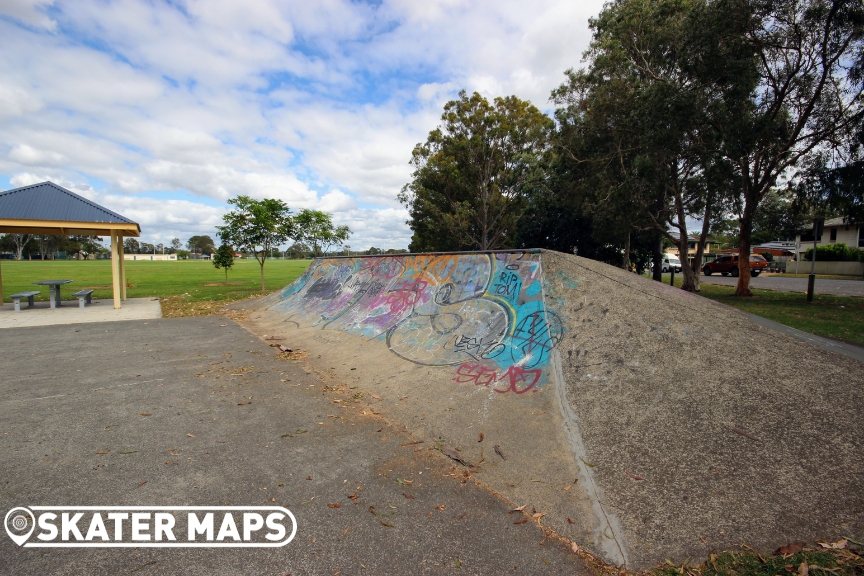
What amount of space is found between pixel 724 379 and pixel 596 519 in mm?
2461

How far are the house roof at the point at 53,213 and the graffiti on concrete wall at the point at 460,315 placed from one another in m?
7.98

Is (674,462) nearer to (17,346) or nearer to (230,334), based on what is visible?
(230,334)

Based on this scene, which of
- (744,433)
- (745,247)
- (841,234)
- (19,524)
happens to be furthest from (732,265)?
(19,524)

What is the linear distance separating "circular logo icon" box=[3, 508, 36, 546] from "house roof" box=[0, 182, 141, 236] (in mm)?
13446

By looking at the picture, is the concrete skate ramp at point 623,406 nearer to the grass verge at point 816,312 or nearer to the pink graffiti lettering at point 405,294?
the pink graffiti lettering at point 405,294

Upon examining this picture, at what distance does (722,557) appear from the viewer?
2709 mm

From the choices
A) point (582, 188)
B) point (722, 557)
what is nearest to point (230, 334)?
point (722, 557)

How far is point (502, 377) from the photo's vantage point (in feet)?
16.4

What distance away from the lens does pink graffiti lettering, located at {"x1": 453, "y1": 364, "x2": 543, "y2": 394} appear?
187 inches

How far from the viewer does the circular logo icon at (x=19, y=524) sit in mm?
2787

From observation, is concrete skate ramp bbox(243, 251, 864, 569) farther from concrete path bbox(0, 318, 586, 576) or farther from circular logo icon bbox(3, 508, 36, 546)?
circular logo icon bbox(3, 508, 36, 546)

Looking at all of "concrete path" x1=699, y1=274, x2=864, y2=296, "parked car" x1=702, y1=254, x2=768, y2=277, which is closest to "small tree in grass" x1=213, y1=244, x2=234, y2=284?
"concrete path" x1=699, y1=274, x2=864, y2=296

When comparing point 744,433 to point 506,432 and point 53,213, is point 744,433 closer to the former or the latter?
point 506,432

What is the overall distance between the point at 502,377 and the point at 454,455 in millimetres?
1305
